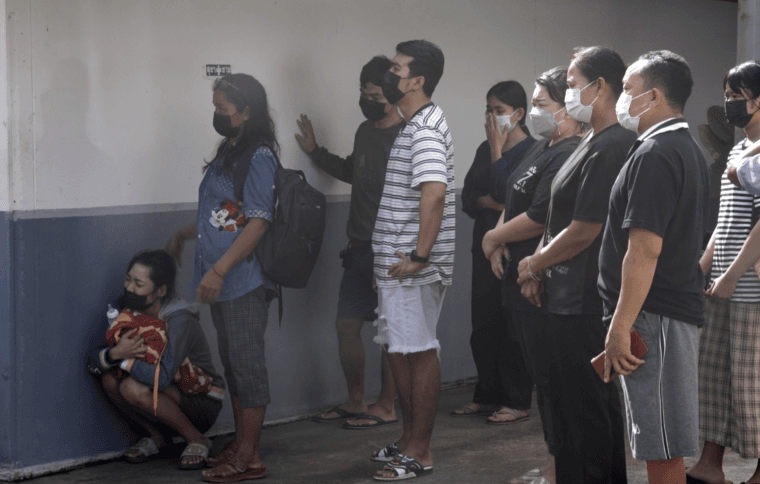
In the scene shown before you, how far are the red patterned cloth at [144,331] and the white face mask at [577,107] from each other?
2.17 m

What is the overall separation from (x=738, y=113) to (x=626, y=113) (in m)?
0.91

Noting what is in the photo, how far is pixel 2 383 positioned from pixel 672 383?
2.94 metres

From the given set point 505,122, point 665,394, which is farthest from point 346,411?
point 665,394

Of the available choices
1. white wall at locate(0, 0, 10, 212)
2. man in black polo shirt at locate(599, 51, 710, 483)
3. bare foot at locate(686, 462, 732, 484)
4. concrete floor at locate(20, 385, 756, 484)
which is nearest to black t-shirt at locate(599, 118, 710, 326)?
man in black polo shirt at locate(599, 51, 710, 483)

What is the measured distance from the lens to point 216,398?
4.56m

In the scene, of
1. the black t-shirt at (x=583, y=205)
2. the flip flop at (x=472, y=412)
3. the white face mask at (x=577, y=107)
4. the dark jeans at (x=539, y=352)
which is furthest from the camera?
the flip flop at (x=472, y=412)

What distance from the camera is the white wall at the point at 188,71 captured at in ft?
13.5

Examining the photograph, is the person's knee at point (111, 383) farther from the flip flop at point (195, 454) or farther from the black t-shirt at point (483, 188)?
the black t-shirt at point (483, 188)

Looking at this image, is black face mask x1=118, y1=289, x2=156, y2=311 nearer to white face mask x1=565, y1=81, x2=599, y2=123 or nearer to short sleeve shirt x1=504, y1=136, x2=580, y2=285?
short sleeve shirt x1=504, y1=136, x2=580, y2=285

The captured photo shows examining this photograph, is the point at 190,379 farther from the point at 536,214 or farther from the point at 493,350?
the point at 536,214

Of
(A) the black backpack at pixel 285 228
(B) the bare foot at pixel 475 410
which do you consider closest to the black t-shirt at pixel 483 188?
(B) the bare foot at pixel 475 410

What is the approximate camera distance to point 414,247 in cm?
404

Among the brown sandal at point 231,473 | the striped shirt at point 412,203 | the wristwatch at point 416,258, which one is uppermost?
the striped shirt at point 412,203

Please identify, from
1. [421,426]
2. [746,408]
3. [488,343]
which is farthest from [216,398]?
[746,408]
